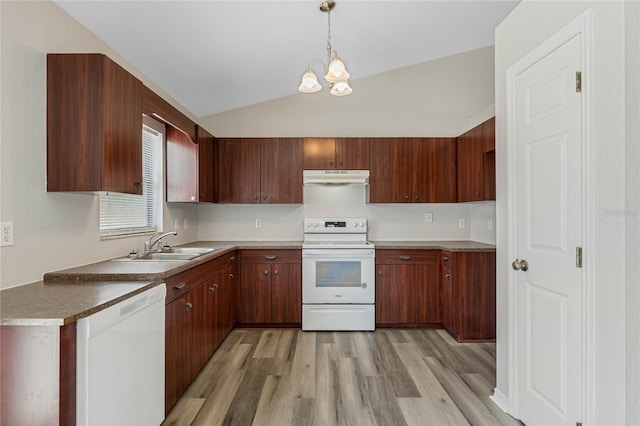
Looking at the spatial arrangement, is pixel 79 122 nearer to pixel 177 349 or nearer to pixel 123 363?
pixel 123 363

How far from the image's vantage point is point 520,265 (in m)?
2.00

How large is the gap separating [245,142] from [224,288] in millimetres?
1686

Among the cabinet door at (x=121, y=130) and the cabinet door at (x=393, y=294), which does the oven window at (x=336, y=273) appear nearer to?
the cabinet door at (x=393, y=294)

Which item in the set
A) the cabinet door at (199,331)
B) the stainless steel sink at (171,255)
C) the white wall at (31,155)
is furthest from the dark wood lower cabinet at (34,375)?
the stainless steel sink at (171,255)

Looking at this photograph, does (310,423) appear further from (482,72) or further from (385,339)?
(482,72)

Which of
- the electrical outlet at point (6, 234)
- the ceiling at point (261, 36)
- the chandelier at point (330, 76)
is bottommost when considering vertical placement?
the electrical outlet at point (6, 234)

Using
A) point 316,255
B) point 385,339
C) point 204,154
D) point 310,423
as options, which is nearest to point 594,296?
point 310,423

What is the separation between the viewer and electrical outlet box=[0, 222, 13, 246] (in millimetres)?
1568

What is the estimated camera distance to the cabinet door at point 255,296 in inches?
143

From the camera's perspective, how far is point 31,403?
1.18 meters

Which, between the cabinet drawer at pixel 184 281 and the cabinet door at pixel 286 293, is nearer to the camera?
the cabinet drawer at pixel 184 281

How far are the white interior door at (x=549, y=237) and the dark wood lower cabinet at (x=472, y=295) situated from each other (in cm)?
124

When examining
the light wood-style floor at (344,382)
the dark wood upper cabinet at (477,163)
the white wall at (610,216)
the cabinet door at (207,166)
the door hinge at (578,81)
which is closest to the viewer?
the white wall at (610,216)

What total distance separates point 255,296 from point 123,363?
2.20 meters
